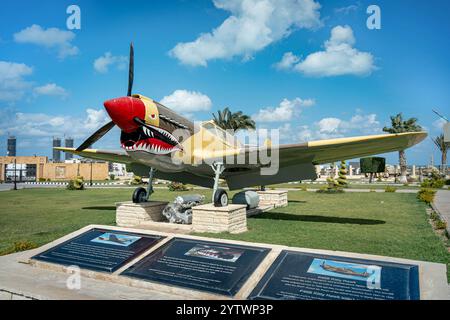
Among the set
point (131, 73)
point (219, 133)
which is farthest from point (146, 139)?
point (219, 133)

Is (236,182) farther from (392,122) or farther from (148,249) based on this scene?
(392,122)

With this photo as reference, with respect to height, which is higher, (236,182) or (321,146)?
(321,146)

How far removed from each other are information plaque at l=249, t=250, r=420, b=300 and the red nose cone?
18.9 feet

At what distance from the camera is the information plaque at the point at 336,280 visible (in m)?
Answer: 3.88

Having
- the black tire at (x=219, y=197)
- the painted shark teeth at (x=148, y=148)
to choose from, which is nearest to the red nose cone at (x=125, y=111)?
the painted shark teeth at (x=148, y=148)

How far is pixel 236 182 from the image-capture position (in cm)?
1320

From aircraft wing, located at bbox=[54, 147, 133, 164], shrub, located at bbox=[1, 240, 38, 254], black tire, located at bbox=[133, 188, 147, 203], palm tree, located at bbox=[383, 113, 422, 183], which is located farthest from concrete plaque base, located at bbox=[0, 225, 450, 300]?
palm tree, located at bbox=[383, 113, 422, 183]

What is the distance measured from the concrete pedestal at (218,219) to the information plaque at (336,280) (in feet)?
13.1

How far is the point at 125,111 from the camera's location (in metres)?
8.31

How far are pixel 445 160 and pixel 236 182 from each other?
54034 millimetres

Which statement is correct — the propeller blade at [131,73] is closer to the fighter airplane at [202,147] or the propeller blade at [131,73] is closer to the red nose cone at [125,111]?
the fighter airplane at [202,147]

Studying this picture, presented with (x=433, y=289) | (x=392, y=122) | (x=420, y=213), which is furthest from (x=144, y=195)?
(x=392, y=122)

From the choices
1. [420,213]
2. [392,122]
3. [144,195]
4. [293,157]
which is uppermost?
[392,122]
